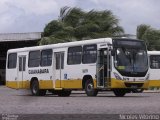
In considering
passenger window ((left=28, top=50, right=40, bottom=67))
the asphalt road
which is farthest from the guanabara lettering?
the asphalt road

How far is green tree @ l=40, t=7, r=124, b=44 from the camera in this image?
1892 inches

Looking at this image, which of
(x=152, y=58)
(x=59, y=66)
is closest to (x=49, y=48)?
(x=59, y=66)

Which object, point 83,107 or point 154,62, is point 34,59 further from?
point 83,107

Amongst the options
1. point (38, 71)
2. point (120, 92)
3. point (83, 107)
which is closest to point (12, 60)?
point (38, 71)

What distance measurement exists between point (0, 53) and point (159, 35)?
25232 millimetres

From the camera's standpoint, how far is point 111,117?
47.7ft

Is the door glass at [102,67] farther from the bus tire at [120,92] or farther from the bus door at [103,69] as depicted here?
the bus tire at [120,92]

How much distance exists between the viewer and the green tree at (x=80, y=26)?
48062 mm

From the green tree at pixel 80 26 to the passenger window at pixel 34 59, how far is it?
13889 millimetres

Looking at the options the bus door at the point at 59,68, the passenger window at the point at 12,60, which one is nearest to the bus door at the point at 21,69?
the passenger window at the point at 12,60

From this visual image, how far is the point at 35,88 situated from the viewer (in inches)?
1294

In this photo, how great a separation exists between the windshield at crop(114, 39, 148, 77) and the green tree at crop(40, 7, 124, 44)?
62.8 ft

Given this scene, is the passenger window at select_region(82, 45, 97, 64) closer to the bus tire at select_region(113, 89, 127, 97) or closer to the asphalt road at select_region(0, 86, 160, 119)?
the bus tire at select_region(113, 89, 127, 97)

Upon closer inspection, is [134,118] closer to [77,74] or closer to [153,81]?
[77,74]
